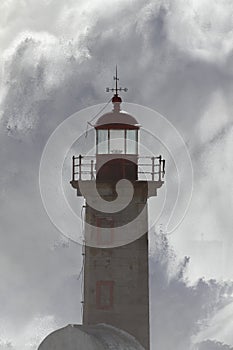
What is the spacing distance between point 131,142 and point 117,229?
2302 mm

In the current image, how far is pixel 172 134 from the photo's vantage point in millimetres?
42750

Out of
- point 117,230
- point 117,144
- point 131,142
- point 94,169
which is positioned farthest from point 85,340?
point 131,142

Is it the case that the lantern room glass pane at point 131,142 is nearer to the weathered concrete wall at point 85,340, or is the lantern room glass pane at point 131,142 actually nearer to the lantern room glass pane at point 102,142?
the lantern room glass pane at point 102,142

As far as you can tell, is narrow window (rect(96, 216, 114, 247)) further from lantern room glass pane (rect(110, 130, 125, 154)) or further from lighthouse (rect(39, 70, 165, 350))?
lantern room glass pane (rect(110, 130, 125, 154))

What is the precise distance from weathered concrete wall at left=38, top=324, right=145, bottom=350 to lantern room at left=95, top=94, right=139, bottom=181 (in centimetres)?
398

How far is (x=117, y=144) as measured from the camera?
29016mm

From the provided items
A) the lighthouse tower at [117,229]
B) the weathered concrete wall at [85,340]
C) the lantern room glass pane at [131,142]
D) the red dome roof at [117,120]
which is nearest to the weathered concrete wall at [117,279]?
the lighthouse tower at [117,229]

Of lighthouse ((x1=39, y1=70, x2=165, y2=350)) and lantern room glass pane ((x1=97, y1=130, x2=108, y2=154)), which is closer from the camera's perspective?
lighthouse ((x1=39, y1=70, x2=165, y2=350))

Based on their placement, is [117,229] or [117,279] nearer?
[117,279]

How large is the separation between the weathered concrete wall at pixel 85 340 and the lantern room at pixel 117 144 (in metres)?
3.98

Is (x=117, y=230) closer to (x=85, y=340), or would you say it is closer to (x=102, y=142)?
(x=102, y=142)

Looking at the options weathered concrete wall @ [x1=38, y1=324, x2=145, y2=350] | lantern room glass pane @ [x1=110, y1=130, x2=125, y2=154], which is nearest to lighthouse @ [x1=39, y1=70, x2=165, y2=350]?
lantern room glass pane @ [x1=110, y1=130, x2=125, y2=154]

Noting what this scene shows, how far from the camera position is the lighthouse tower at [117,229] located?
27938 mm

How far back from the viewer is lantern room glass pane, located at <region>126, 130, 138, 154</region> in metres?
29.0
